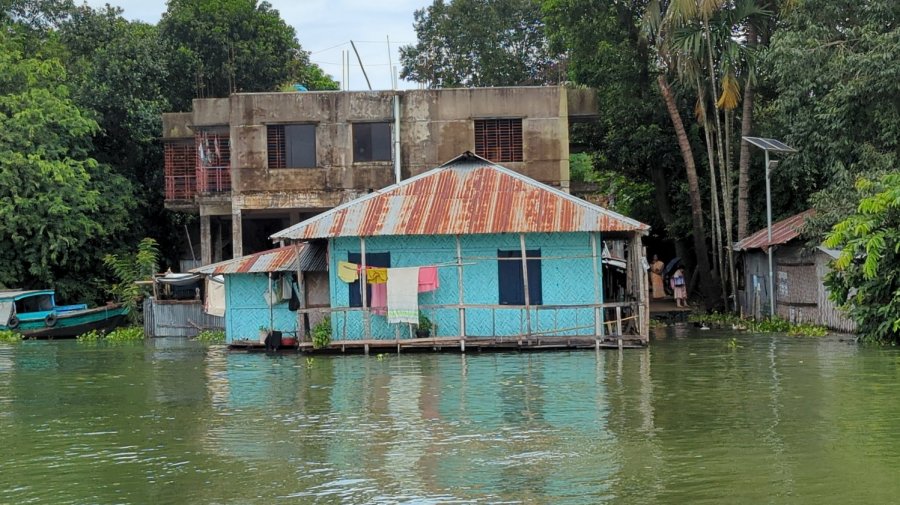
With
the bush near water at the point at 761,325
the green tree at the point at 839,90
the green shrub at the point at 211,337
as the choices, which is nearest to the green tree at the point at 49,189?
the green shrub at the point at 211,337

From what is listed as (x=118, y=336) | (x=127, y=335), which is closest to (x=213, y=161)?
(x=127, y=335)

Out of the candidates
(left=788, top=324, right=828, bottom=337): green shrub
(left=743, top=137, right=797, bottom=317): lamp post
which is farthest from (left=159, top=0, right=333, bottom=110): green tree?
(left=788, top=324, right=828, bottom=337): green shrub

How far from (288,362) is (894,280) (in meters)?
11.4

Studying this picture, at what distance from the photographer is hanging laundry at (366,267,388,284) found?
2278cm

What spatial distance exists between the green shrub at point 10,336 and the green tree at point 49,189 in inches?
88.7

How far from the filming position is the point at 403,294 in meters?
22.7

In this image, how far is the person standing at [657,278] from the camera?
40.2 metres

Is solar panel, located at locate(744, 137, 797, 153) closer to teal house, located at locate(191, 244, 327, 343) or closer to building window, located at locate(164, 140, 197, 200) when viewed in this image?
teal house, located at locate(191, 244, 327, 343)

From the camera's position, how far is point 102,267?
117 feet

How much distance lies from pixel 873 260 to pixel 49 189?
23.2 m

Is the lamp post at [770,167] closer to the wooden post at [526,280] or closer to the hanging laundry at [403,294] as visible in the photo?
the wooden post at [526,280]

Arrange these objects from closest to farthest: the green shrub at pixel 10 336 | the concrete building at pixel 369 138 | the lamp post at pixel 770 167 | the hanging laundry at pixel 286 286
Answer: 1. the hanging laundry at pixel 286 286
2. the lamp post at pixel 770 167
3. the concrete building at pixel 369 138
4. the green shrub at pixel 10 336

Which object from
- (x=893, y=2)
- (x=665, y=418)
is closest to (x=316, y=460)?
(x=665, y=418)

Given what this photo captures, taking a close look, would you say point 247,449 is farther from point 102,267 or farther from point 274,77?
point 274,77
